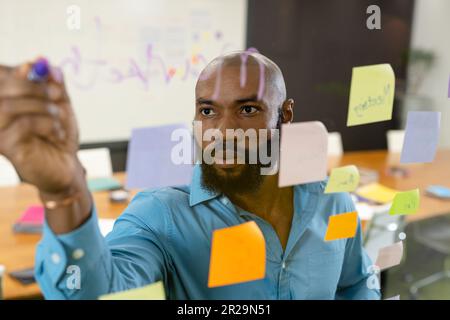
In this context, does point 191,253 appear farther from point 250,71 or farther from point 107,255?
point 250,71

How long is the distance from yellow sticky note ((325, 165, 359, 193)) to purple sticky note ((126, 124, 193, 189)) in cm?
26

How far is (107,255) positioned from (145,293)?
4.5 inches

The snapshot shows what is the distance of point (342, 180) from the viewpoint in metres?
0.88

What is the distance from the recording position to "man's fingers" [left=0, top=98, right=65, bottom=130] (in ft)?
1.71

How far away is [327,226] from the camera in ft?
2.84

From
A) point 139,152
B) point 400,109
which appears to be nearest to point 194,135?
point 139,152

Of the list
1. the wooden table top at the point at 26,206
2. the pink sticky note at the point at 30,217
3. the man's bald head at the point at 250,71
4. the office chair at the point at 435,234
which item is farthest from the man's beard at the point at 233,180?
the office chair at the point at 435,234

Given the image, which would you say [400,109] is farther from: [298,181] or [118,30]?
[118,30]

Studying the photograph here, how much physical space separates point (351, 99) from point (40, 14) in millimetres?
507

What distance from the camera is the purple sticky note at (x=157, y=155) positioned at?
0.73m

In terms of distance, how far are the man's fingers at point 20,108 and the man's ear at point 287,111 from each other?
14.6 inches

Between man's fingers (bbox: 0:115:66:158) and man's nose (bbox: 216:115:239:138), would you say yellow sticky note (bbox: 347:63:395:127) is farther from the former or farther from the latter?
man's fingers (bbox: 0:115:66:158)

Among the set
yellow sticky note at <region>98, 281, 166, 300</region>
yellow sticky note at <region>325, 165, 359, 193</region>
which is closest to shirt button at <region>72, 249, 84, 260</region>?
Result: yellow sticky note at <region>98, 281, 166, 300</region>

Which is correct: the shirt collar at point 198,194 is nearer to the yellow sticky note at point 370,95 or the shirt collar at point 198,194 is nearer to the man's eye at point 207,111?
the man's eye at point 207,111
